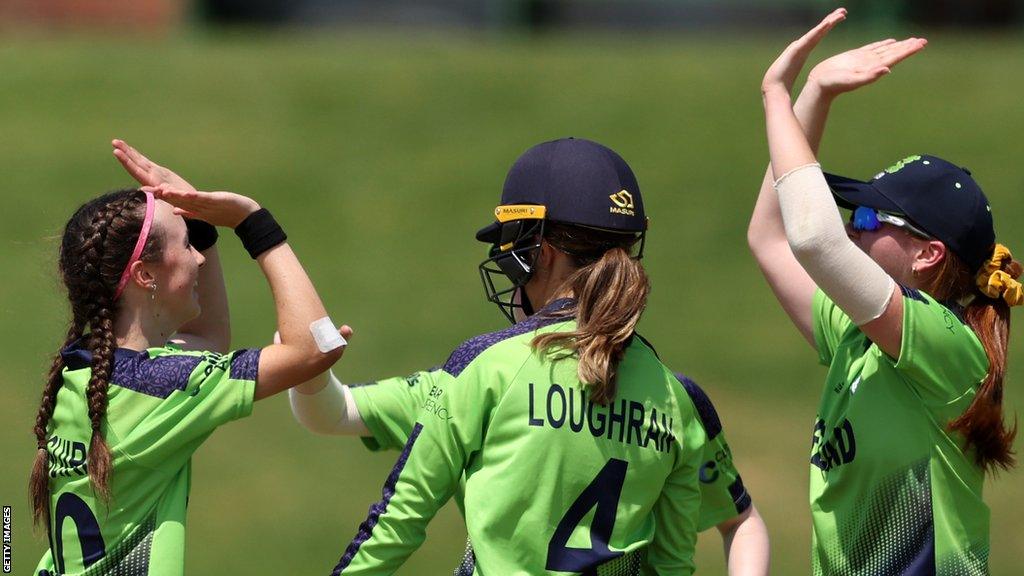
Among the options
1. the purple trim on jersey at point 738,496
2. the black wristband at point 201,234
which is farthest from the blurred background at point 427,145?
the purple trim on jersey at point 738,496

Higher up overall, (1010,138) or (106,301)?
(106,301)

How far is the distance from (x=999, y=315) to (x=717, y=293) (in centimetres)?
956

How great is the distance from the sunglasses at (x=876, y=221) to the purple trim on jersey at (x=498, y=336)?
88cm

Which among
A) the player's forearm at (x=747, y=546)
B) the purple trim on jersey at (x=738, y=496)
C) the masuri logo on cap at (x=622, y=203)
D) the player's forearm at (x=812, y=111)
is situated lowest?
the player's forearm at (x=747, y=546)

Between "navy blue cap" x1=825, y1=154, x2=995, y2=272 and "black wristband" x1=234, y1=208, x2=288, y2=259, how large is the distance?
4.65ft

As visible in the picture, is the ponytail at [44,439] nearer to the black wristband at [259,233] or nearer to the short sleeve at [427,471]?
the black wristband at [259,233]

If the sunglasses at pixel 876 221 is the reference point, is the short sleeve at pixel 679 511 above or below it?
below

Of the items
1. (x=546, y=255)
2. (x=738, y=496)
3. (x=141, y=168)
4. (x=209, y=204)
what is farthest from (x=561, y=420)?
(x=141, y=168)

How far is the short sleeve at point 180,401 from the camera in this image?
3.46 metres

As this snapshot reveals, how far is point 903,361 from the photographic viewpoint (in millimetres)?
3498

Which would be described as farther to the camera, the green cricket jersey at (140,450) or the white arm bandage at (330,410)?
the white arm bandage at (330,410)

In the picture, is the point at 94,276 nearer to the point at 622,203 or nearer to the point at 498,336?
the point at 498,336

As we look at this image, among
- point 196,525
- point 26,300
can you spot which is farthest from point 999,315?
point 26,300

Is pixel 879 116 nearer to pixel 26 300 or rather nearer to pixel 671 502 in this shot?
pixel 26 300
